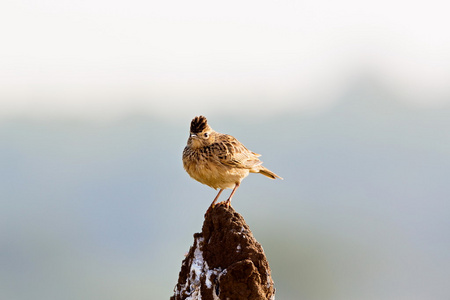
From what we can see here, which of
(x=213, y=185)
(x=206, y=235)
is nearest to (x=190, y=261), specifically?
(x=206, y=235)

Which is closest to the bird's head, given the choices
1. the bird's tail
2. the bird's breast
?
the bird's breast

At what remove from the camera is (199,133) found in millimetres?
12086

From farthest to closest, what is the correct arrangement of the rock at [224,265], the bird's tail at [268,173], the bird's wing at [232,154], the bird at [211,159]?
the bird's tail at [268,173]
the bird's wing at [232,154]
the bird at [211,159]
the rock at [224,265]

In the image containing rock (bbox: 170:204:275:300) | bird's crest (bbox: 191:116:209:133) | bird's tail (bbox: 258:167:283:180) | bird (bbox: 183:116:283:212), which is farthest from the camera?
bird's tail (bbox: 258:167:283:180)

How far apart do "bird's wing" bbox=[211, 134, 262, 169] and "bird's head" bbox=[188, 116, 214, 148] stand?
0.76 ft

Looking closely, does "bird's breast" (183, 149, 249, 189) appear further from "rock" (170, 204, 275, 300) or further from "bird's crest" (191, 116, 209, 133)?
"rock" (170, 204, 275, 300)

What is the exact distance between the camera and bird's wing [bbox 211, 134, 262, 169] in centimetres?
1227

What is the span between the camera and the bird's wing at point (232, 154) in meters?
12.3

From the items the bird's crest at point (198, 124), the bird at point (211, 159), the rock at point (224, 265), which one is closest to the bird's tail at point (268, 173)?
the bird at point (211, 159)

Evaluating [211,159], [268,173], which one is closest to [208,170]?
[211,159]

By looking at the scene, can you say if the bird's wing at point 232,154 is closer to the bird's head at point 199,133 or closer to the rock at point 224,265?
the bird's head at point 199,133

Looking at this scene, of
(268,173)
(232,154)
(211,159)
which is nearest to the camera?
(211,159)

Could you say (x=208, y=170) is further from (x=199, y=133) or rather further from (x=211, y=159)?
(x=199, y=133)

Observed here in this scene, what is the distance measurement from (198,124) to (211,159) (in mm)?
778
